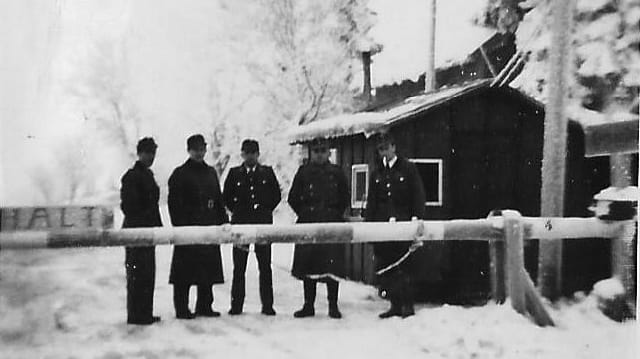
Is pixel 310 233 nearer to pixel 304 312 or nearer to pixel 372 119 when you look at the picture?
pixel 304 312

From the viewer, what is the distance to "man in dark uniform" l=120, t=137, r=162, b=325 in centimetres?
167

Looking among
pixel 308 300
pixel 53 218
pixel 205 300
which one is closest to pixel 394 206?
pixel 308 300

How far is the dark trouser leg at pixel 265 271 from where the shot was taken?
5.75 feet

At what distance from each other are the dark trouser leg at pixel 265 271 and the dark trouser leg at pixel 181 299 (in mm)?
191

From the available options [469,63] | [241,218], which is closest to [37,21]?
[241,218]

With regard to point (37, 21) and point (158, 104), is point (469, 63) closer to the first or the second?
point (158, 104)

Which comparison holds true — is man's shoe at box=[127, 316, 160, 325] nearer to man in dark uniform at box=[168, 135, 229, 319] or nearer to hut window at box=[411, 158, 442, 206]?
man in dark uniform at box=[168, 135, 229, 319]

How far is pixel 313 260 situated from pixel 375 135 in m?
0.39

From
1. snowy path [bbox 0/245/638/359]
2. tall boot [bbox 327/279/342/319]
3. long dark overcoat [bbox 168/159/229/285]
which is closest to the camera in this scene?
snowy path [bbox 0/245/638/359]

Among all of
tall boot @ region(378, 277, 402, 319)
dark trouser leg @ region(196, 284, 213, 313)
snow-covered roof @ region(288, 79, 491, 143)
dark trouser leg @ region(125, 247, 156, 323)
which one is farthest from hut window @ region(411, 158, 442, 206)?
dark trouser leg @ region(125, 247, 156, 323)

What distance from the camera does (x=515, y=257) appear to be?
1920mm

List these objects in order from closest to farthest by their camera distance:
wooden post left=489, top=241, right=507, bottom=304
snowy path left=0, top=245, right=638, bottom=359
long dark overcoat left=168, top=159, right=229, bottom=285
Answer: snowy path left=0, top=245, right=638, bottom=359 → long dark overcoat left=168, top=159, right=229, bottom=285 → wooden post left=489, top=241, right=507, bottom=304

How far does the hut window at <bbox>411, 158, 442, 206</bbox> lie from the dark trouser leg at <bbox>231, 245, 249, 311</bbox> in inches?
21.1

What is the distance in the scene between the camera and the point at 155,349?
1.67 m
